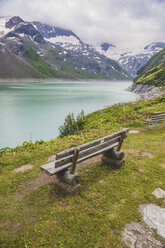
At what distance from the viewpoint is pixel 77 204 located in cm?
607

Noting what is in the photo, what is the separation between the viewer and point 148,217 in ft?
18.4

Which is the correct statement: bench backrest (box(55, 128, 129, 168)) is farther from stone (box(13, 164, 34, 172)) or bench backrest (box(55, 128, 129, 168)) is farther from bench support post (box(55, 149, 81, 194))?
stone (box(13, 164, 34, 172))

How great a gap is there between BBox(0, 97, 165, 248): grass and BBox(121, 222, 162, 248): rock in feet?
0.65

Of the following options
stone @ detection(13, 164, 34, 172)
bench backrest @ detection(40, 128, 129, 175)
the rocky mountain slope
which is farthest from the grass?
the rocky mountain slope

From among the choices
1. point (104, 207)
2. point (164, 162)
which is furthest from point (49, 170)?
point (164, 162)

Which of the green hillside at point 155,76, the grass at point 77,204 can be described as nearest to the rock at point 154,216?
the grass at point 77,204

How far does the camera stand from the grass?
482 centimetres

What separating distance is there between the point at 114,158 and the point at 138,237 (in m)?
4.36

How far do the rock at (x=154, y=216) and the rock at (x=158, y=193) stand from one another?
0.55 meters

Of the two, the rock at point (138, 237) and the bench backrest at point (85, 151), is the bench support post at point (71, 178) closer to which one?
the bench backrest at point (85, 151)

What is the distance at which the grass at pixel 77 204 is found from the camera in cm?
482

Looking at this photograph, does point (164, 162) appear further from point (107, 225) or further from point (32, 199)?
point (32, 199)

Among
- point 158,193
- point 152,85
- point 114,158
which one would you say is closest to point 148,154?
point 114,158

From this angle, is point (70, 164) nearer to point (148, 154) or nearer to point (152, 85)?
point (148, 154)
